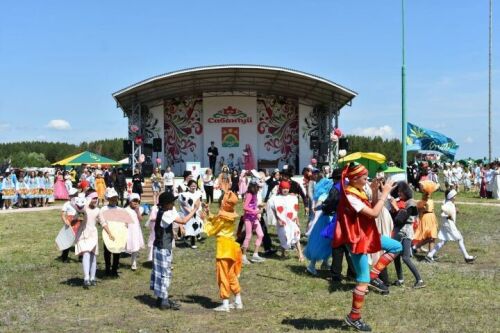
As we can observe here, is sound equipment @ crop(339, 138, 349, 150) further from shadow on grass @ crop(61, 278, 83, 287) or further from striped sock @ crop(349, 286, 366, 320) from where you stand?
striped sock @ crop(349, 286, 366, 320)

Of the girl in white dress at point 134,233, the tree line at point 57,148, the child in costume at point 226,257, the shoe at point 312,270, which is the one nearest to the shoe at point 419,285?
the shoe at point 312,270

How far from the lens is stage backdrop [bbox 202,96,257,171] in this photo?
34.4 meters

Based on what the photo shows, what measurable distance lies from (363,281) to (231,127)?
29116 millimetres

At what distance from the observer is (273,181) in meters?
13.1

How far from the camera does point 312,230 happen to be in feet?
29.2

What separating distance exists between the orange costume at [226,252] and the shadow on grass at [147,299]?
106 centimetres

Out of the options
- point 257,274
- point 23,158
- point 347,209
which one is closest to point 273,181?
point 257,274

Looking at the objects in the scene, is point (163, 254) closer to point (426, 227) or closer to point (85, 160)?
point (426, 227)

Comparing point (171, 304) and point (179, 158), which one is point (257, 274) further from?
point (179, 158)

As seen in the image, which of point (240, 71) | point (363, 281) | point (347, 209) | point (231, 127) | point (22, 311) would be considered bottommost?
point (22, 311)

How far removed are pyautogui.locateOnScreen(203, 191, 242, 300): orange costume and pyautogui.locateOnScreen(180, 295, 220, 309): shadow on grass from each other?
443 mm

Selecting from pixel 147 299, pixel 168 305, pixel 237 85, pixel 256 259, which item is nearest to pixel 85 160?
pixel 237 85

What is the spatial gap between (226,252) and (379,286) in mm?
2274

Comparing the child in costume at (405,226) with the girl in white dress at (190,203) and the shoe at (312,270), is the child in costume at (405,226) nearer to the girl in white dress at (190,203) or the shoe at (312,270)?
the shoe at (312,270)
